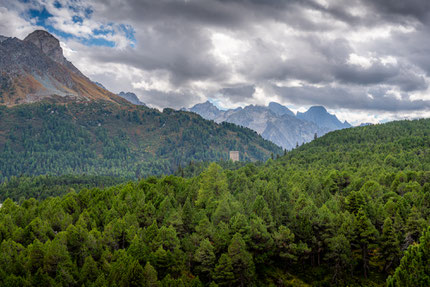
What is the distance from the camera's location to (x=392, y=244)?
65.0 meters

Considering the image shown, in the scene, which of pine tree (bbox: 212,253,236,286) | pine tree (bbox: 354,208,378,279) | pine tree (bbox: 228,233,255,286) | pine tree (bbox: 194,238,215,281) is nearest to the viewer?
pine tree (bbox: 212,253,236,286)

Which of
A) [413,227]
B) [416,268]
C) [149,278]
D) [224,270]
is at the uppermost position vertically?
[416,268]

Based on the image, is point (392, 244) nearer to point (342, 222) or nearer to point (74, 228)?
point (342, 222)

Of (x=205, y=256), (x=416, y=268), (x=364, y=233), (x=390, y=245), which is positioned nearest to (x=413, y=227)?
(x=390, y=245)

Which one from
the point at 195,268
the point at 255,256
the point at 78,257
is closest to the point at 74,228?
the point at 78,257

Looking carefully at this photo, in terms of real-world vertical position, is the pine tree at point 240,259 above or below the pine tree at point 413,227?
below

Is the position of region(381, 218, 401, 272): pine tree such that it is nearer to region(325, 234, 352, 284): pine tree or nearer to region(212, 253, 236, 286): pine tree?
region(325, 234, 352, 284): pine tree

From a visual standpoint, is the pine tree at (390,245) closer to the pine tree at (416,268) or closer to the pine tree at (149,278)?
the pine tree at (416,268)

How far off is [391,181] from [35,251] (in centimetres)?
11561

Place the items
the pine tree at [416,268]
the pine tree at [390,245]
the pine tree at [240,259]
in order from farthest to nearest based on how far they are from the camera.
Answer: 1. the pine tree at [390,245]
2. the pine tree at [240,259]
3. the pine tree at [416,268]

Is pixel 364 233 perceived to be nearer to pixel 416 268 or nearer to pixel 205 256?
pixel 416 268

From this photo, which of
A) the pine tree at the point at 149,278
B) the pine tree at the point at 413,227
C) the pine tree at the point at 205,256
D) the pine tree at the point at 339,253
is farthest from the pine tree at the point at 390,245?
the pine tree at the point at 149,278

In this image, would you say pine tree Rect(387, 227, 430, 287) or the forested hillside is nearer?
pine tree Rect(387, 227, 430, 287)

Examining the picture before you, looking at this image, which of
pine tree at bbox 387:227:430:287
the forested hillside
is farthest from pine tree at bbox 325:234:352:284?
pine tree at bbox 387:227:430:287
